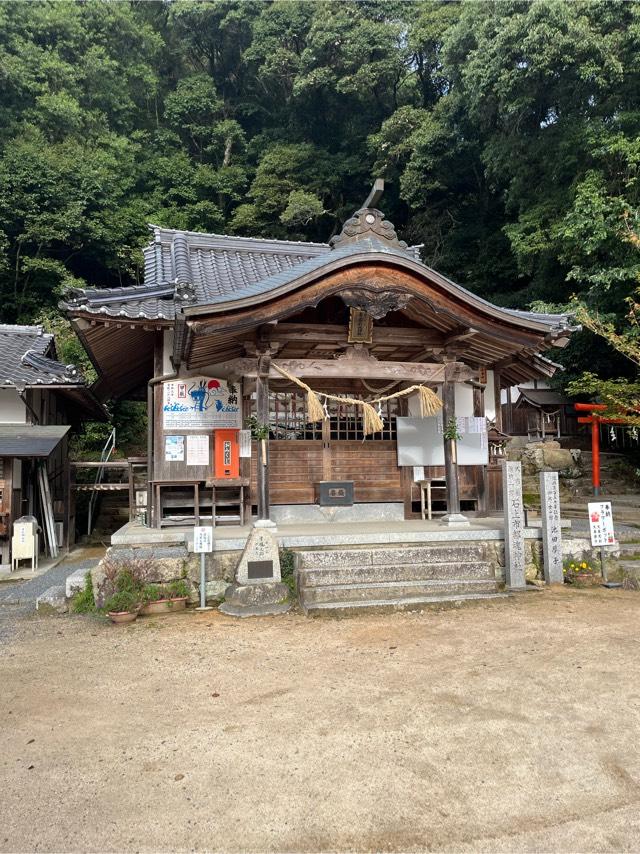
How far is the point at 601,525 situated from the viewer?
8.57 metres

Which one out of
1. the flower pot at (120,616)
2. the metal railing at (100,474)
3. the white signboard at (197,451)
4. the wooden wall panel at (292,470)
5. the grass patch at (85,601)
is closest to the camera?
the flower pot at (120,616)

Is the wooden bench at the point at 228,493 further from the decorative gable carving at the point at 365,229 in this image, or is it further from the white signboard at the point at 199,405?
the decorative gable carving at the point at 365,229

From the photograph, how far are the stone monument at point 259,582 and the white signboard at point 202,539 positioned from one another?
525 millimetres

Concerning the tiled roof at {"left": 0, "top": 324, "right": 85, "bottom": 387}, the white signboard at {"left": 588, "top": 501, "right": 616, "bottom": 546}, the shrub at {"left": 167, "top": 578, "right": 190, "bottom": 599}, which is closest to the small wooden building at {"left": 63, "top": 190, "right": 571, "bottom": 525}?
the tiled roof at {"left": 0, "top": 324, "right": 85, "bottom": 387}

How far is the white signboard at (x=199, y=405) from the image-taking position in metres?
9.98

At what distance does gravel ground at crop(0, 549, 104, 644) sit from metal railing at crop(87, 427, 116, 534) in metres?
4.05

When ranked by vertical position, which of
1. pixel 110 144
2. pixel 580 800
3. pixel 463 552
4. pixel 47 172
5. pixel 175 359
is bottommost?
pixel 580 800

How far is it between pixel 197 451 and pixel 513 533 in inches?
221

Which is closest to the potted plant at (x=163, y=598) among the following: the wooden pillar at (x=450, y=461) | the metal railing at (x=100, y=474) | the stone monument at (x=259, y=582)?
the stone monument at (x=259, y=582)

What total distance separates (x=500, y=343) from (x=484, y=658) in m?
5.85

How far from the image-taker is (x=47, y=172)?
2509 centimetres

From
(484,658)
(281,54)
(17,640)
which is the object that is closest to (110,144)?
(281,54)

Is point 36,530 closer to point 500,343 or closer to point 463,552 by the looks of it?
point 463,552

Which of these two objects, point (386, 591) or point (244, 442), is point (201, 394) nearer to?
point (244, 442)
